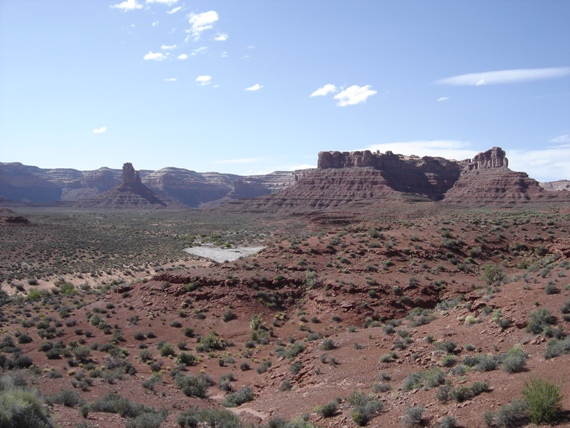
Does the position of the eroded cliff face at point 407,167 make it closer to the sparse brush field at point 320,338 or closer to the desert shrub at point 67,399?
the sparse brush field at point 320,338

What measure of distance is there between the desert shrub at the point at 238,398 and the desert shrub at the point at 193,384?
875 millimetres

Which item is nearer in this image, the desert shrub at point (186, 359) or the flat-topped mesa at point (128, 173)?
the desert shrub at point (186, 359)

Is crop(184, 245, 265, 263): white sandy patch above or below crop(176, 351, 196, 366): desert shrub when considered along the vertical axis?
below

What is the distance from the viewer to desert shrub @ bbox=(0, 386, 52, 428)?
7.25 m

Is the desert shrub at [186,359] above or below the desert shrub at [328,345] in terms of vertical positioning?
below

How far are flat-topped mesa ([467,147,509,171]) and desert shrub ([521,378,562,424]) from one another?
138 metres

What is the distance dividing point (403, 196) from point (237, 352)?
102m

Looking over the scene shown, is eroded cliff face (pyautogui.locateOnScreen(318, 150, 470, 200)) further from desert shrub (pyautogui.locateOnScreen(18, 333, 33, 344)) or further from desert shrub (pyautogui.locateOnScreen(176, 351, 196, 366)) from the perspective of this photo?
desert shrub (pyautogui.locateOnScreen(18, 333, 33, 344))

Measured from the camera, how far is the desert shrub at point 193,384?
45.3 feet

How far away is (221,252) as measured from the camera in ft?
187

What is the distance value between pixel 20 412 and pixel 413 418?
276 inches

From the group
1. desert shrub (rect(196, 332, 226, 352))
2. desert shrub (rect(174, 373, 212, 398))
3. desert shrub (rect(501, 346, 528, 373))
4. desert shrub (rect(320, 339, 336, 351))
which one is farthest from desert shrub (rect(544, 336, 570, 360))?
desert shrub (rect(196, 332, 226, 352))

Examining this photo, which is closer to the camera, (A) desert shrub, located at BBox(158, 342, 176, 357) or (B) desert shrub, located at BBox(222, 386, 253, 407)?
(B) desert shrub, located at BBox(222, 386, 253, 407)

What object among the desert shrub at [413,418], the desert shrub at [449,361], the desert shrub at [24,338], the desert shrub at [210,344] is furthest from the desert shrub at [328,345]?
the desert shrub at [24,338]
